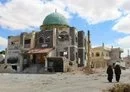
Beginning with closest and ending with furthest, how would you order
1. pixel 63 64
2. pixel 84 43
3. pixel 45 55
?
pixel 63 64 → pixel 45 55 → pixel 84 43

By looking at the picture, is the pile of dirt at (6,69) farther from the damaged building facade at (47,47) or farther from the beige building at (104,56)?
the beige building at (104,56)

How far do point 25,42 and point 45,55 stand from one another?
7024 mm

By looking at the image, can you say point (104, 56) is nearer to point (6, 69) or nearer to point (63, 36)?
point (63, 36)

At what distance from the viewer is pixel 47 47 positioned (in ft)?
201

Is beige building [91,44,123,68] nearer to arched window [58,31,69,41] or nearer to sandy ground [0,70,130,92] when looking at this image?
arched window [58,31,69,41]

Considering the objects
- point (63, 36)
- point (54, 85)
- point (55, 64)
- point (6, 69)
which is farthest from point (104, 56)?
point (54, 85)

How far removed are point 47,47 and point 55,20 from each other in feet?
25.9

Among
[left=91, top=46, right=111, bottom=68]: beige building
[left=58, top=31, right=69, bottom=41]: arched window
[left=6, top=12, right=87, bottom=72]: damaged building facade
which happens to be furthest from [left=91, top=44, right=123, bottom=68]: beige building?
[left=58, top=31, right=69, bottom=41]: arched window

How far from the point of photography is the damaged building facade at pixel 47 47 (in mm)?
59625

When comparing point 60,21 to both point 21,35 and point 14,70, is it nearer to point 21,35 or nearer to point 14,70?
point 21,35

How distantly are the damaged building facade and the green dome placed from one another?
1.78 feet

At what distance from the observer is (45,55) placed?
194ft

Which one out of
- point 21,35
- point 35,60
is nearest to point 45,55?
point 35,60

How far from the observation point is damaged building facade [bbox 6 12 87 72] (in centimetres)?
5962
